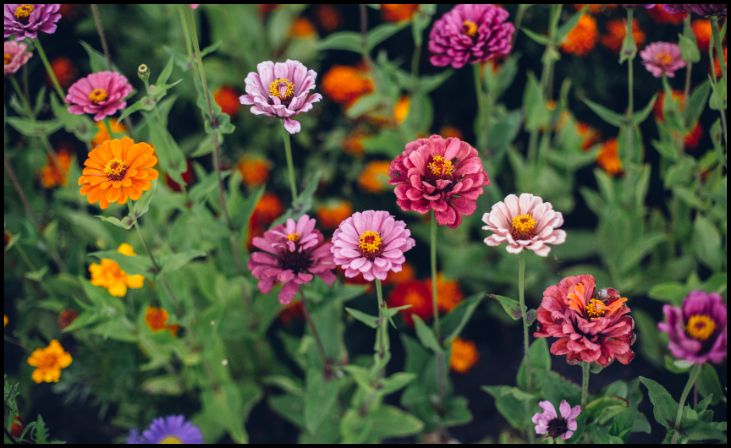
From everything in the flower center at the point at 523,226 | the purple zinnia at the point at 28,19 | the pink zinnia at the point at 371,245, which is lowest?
the pink zinnia at the point at 371,245

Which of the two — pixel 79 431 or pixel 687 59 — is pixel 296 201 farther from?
pixel 79 431

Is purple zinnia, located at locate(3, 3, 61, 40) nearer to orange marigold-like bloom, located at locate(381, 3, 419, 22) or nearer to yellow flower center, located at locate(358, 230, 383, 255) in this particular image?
yellow flower center, located at locate(358, 230, 383, 255)

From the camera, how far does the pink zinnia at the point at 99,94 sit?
149cm

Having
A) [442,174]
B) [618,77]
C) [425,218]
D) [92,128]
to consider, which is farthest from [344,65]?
[442,174]

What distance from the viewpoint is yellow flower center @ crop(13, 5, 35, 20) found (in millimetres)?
1475

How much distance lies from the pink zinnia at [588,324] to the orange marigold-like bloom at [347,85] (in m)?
1.51

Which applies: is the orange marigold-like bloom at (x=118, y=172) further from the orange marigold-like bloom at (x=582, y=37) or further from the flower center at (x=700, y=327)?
the orange marigold-like bloom at (x=582, y=37)

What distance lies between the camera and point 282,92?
135 centimetres

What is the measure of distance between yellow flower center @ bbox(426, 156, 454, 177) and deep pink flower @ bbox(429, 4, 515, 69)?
0.45 metres

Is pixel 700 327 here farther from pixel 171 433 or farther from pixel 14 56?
pixel 14 56

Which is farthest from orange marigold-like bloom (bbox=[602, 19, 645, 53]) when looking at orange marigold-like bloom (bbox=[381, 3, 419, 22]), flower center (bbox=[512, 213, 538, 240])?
flower center (bbox=[512, 213, 538, 240])

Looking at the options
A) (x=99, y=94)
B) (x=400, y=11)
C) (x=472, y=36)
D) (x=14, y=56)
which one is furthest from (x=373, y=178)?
(x=14, y=56)

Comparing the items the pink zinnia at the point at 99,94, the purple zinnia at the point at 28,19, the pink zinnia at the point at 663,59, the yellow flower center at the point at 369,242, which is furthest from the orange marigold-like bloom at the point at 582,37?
the purple zinnia at the point at 28,19

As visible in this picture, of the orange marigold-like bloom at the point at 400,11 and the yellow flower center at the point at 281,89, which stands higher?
the yellow flower center at the point at 281,89
